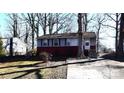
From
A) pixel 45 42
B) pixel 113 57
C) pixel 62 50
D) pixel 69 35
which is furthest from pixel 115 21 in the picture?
pixel 45 42

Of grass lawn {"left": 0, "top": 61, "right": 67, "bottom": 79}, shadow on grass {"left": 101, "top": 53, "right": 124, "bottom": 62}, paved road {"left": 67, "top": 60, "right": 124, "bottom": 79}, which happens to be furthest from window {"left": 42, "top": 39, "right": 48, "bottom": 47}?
shadow on grass {"left": 101, "top": 53, "right": 124, "bottom": 62}

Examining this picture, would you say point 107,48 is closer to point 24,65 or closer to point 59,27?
point 59,27

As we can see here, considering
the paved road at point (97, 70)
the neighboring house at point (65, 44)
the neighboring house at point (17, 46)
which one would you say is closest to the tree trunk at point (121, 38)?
the paved road at point (97, 70)

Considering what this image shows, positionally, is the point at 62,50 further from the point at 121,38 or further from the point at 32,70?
the point at 121,38

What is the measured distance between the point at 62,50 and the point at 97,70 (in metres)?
0.86

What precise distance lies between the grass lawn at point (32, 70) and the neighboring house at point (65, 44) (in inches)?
10.6

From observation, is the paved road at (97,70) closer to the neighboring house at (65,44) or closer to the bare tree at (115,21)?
the neighboring house at (65,44)

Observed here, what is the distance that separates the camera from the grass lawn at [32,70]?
8.54 m

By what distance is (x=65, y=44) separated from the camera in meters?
8.78

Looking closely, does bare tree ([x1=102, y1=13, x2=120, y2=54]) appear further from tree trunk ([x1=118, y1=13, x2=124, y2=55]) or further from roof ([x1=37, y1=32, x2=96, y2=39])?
roof ([x1=37, y1=32, x2=96, y2=39])

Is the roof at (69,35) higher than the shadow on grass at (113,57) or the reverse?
higher
